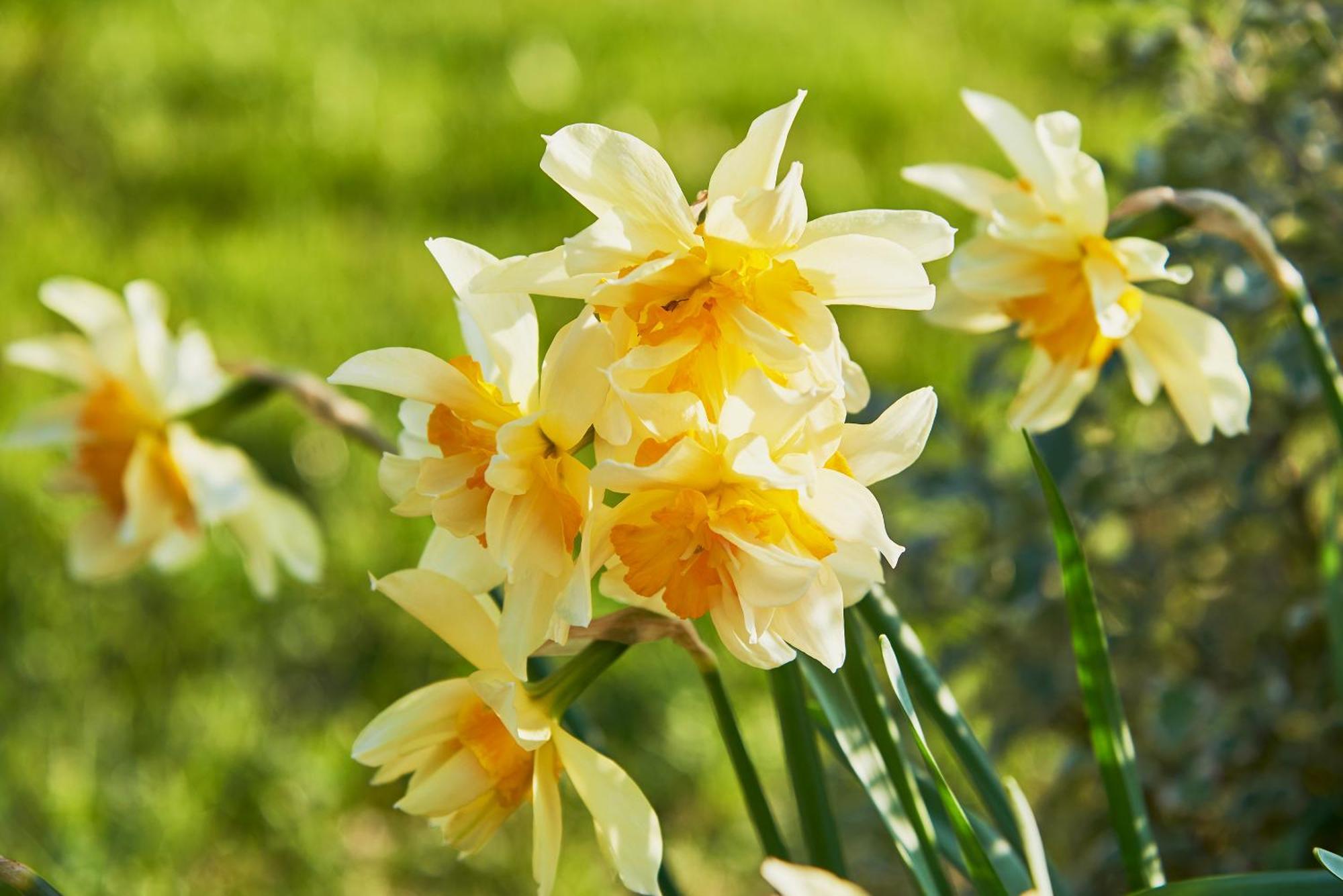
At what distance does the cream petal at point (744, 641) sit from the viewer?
713 mm

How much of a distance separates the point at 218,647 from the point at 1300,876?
5.18 feet

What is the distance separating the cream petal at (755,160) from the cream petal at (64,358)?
2.73 ft

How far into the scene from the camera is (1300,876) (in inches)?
29.8

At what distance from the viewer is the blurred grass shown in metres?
1.75

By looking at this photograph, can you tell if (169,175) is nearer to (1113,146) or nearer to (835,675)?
(1113,146)

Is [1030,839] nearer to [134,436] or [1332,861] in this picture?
[1332,861]

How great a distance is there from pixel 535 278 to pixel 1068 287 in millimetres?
422

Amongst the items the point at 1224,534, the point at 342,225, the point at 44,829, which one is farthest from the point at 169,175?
the point at 1224,534

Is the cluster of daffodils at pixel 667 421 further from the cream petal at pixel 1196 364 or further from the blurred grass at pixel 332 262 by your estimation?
the blurred grass at pixel 332 262

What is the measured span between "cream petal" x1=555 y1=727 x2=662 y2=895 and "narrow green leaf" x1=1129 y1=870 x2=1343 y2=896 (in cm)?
26

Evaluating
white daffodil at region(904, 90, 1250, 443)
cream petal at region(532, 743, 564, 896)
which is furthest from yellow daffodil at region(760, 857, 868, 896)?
white daffodil at region(904, 90, 1250, 443)

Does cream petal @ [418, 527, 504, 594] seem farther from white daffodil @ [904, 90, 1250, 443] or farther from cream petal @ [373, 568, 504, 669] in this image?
white daffodil @ [904, 90, 1250, 443]

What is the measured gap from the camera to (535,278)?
725 mm

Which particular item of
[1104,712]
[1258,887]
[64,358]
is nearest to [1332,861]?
[1258,887]
